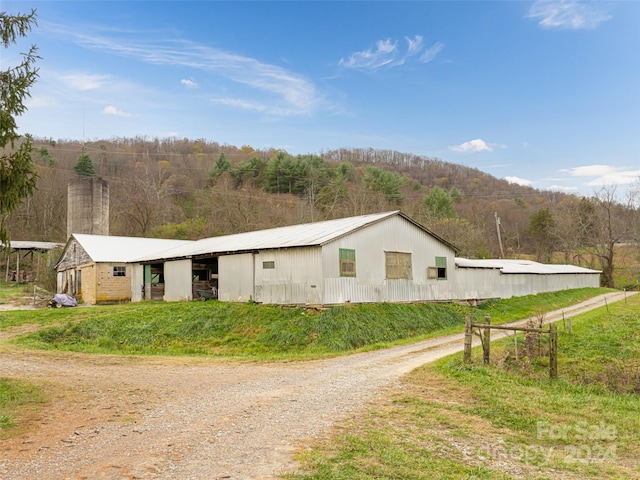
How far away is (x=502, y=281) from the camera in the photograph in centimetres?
2838

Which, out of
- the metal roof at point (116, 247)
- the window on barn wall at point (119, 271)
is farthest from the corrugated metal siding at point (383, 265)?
the window on barn wall at point (119, 271)

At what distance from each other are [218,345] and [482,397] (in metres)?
9.97

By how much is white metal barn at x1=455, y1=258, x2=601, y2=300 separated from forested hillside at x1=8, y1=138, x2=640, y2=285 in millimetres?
11971

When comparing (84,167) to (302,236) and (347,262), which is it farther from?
(347,262)

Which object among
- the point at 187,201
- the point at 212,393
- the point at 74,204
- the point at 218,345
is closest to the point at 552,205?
the point at 187,201

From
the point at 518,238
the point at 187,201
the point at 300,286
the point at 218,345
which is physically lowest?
the point at 218,345

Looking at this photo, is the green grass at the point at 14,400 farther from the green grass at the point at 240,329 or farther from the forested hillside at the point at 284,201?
the forested hillside at the point at 284,201

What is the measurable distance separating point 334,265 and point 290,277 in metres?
1.87

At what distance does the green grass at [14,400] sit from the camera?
725cm

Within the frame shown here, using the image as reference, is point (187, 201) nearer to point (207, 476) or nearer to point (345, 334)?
point (345, 334)

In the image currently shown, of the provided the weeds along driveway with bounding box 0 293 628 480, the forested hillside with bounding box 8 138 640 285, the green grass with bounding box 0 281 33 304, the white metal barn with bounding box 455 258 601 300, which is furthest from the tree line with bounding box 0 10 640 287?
the weeds along driveway with bounding box 0 293 628 480

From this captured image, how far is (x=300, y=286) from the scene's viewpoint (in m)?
18.6

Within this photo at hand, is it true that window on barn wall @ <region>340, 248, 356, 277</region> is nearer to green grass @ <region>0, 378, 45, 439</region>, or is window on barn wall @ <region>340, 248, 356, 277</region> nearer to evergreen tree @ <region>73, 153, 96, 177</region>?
green grass @ <region>0, 378, 45, 439</region>

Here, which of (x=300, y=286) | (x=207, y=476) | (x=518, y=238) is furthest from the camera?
(x=518, y=238)
